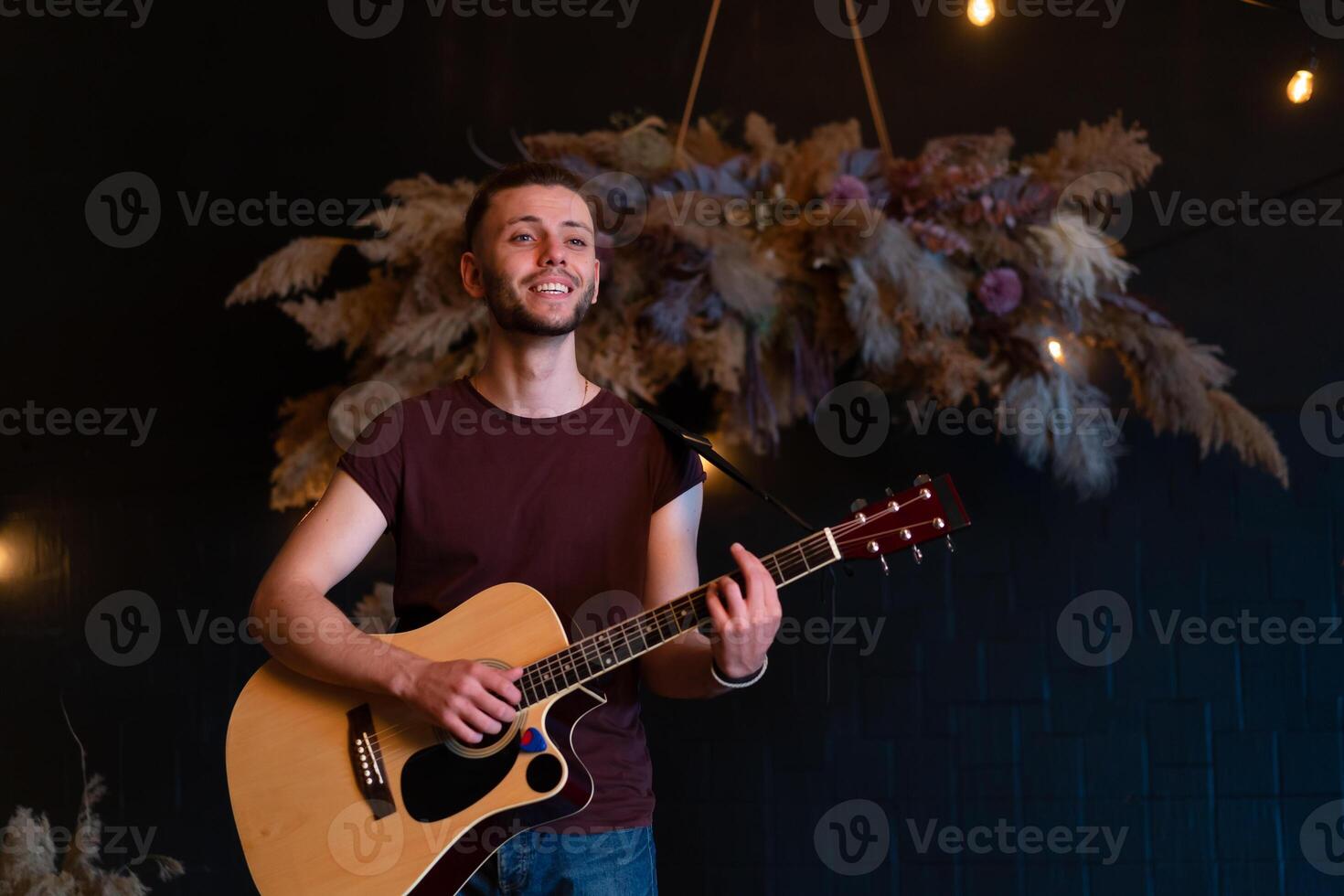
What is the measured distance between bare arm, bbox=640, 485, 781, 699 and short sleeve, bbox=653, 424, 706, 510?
1cm

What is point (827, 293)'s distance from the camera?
2.88 m

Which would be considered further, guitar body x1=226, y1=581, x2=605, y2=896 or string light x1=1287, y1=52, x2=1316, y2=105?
string light x1=1287, y1=52, x2=1316, y2=105

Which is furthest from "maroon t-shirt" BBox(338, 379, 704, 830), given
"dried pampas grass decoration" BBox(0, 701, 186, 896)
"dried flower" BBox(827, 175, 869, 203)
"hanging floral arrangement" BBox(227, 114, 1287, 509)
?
"dried pampas grass decoration" BBox(0, 701, 186, 896)

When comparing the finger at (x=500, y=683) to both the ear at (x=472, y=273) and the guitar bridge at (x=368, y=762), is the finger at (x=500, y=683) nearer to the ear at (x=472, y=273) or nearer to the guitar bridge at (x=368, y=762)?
the guitar bridge at (x=368, y=762)

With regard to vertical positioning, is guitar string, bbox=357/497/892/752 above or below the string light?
below

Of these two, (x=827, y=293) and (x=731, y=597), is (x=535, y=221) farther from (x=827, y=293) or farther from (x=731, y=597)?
(x=827, y=293)

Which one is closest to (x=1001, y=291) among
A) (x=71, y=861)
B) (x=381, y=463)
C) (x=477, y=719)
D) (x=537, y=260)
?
(x=537, y=260)

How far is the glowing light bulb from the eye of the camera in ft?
10.8

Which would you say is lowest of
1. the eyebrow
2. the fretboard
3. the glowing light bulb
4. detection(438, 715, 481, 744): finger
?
detection(438, 715, 481, 744): finger

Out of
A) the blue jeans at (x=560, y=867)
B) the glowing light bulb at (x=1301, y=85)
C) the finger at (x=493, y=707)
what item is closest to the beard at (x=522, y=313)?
the finger at (x=493, y=707)

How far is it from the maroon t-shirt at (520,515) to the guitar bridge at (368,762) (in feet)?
0.54

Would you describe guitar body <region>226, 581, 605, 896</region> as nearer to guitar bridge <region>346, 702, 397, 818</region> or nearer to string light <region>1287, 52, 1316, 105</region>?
guitar bridge <region>346, 702, 397, 818</region>

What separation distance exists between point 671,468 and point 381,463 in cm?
47

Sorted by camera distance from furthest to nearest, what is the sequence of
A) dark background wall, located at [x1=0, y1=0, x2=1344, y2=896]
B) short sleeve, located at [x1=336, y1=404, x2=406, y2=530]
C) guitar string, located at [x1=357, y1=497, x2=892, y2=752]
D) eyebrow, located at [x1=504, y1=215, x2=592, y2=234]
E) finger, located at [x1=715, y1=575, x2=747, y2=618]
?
dark background wall, located at [x1=0, y1=0, x2=1344, y2=896] < eyebrow, located at [x1=504, y1=215, x2=592, y2=234] < short sleeve, located at [x1=336, y1=404, x2=406, y2=530] < guitar string, located at [x1=357, y1=497, x2=892, y2=752] < finger, located at [x1=715, y1=575, x2=747, y2=618]
